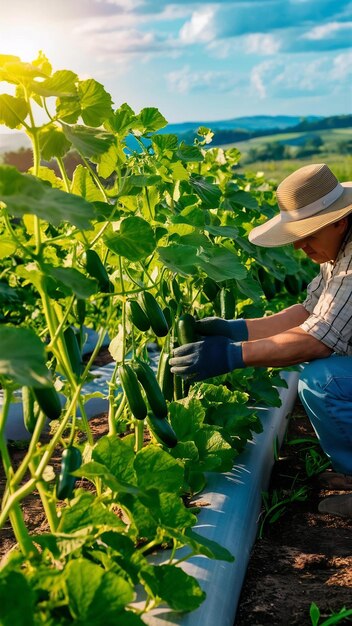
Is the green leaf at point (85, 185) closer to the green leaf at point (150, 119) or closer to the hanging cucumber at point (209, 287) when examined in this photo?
the green leaf at point (150, 119)

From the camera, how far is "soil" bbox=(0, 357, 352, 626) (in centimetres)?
234

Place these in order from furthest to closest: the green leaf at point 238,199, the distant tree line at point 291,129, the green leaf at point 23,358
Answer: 1. the distant tree line at point 291,129
2. the green leaf at point 238,199
3. the green leaf at point 23,358

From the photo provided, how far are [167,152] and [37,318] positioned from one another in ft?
7.50

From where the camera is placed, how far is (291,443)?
3.81 metres

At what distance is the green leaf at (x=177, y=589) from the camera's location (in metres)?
1.92

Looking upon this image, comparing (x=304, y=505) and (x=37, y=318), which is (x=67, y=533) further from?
(x=37, y=318)

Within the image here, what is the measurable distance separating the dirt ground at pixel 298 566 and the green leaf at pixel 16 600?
0.86 m

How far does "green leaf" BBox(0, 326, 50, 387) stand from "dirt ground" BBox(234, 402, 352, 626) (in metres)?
1.10

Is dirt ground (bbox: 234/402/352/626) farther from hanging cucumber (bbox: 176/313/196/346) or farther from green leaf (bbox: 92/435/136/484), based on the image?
hanging cucumber (bbox: 176/313/196/346)

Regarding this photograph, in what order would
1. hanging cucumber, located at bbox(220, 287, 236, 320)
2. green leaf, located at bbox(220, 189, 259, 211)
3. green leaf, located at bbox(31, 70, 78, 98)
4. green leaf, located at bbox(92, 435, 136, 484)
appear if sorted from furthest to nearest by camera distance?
green leaf, located at bbox(220, 189, 259, 211) → hanging cucumber, located at bbox(220, 287, 236, 320) → green leaf, located at bbox(92, 435, 136, 484) → green leaf, located at bbox(31, 70, 78, 98)

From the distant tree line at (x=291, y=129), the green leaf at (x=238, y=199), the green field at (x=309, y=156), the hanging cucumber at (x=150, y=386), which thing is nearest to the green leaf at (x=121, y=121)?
the hanging cucumber at (x=150, y=386)

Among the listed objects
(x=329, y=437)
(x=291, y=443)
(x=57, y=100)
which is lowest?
(x=291, y=443)

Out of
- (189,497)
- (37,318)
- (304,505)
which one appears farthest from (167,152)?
(37,318)

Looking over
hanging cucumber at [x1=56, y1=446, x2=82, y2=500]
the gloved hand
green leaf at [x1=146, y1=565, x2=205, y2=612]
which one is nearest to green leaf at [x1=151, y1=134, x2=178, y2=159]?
the gloved hand
